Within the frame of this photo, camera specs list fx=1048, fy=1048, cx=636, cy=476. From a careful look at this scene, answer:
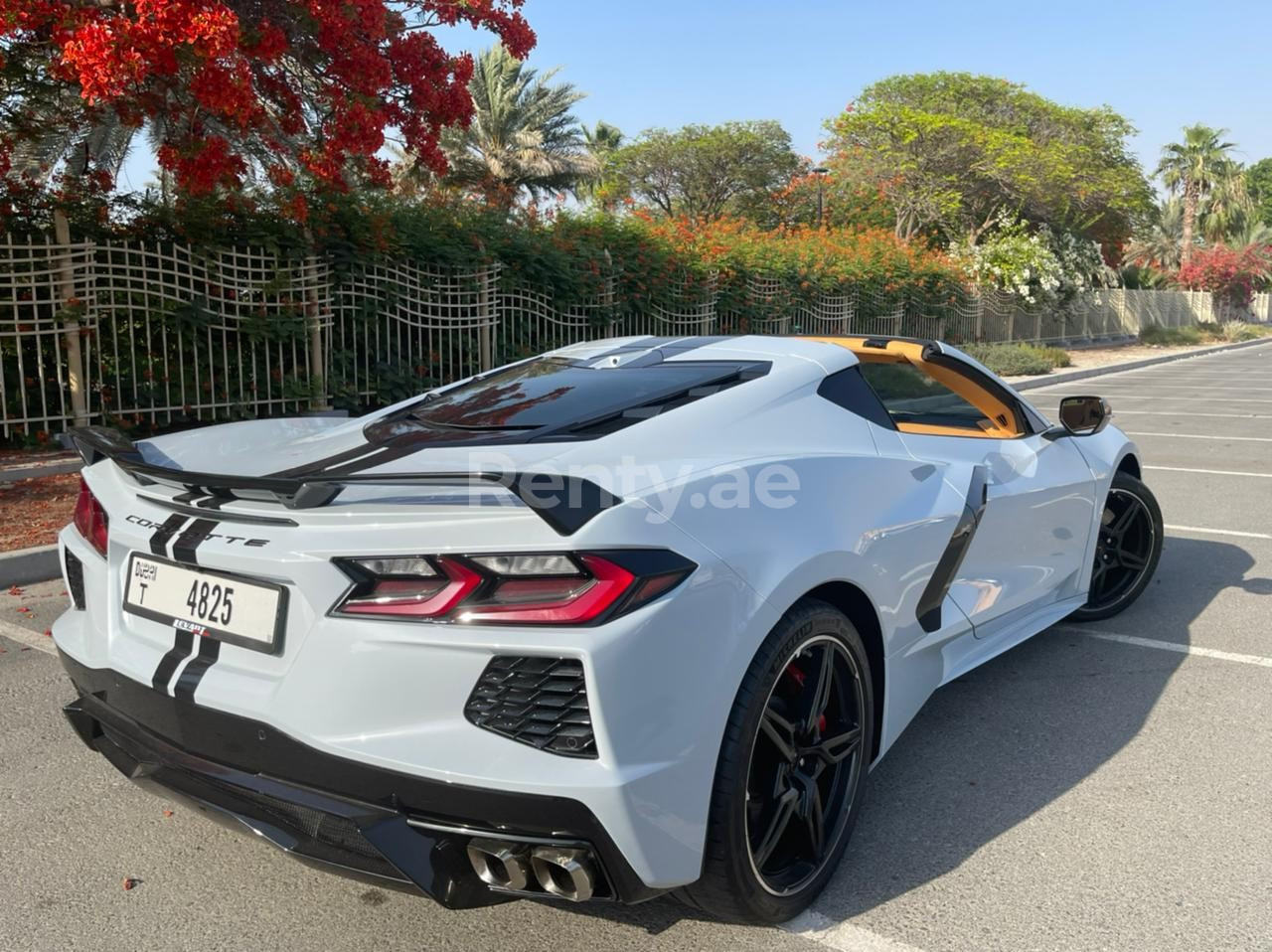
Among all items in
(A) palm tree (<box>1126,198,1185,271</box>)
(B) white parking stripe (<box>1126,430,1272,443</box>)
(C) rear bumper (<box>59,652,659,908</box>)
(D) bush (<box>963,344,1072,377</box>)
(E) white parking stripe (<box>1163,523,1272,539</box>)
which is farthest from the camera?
(A) palm tree (<box>1126,198,1185,271</box>)

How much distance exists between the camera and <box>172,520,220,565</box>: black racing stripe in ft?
7.71

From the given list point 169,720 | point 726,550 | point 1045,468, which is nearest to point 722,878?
point 726,550

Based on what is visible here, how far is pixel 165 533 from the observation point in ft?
8.01

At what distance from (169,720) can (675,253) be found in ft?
42.9

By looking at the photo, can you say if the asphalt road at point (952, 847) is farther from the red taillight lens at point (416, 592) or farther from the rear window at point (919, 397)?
the rear window at point (919, 397)

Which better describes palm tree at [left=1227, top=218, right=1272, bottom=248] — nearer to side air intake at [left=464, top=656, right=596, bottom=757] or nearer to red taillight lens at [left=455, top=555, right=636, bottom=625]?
red taillight lens at [left=455, top=555, right=636, bottom=625]

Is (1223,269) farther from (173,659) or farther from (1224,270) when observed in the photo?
(173,659)

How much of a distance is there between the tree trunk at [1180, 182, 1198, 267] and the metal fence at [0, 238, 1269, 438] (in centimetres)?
6014

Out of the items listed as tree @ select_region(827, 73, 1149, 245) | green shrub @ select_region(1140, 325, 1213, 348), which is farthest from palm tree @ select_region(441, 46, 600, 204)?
green shrub @ select_region(1140, 325, 1213, 348)

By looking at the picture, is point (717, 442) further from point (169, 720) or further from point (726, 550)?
point (169, 720)

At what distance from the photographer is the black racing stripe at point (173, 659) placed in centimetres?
236

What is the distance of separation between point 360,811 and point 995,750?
232cm

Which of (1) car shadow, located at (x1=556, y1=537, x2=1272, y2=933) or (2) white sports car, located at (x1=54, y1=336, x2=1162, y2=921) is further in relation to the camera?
(1) car shadow, located at (x1=556, y1=537, x2=1272, y2=933)

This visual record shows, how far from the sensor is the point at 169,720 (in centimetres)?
235
